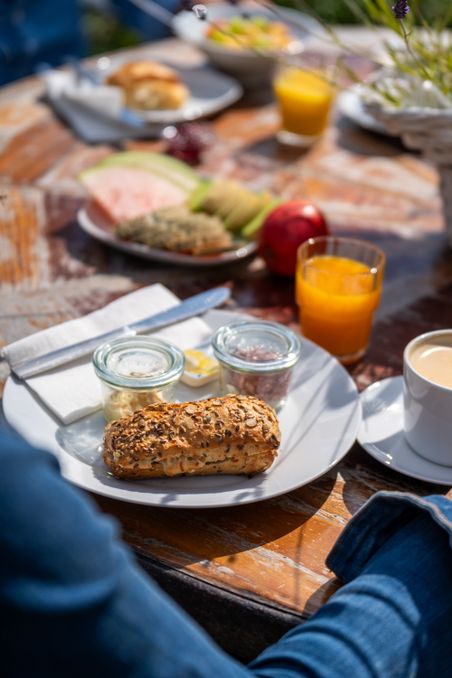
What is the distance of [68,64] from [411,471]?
5.55 ft

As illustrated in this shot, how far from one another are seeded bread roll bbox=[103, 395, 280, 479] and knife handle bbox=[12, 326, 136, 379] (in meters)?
0.19

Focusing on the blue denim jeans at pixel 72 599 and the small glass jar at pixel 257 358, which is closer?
the blue denim jeans at pixel 72 599

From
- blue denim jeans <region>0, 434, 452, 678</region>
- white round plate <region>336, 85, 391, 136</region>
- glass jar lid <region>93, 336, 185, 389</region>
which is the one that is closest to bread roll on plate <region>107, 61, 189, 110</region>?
white round plate <region>336, 85, 391, 136</region>

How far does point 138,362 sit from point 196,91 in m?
1.37

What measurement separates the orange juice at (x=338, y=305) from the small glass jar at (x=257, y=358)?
158mm

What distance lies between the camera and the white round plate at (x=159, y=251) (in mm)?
1514

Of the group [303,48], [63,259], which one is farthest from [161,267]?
[303,48]

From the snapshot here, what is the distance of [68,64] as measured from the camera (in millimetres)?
2301

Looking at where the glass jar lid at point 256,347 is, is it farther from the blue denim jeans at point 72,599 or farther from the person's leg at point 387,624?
the blue denim jeans at point 72,599

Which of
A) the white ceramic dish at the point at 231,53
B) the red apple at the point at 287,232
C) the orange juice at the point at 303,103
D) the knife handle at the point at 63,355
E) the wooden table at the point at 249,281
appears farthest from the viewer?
the white ceramic dish at the point at 231,53

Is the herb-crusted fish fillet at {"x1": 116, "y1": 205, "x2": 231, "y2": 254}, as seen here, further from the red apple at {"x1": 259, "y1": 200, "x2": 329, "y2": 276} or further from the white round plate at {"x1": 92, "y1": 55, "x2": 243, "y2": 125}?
the white round plate at {"x1": 92, "y1": 55, "x2": 243, "y2": 125}

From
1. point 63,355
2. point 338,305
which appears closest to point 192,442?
point 63,355

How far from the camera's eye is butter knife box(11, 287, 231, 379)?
1.15 m

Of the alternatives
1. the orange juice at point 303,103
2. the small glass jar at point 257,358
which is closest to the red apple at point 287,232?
the small glass jar at point 257,358
